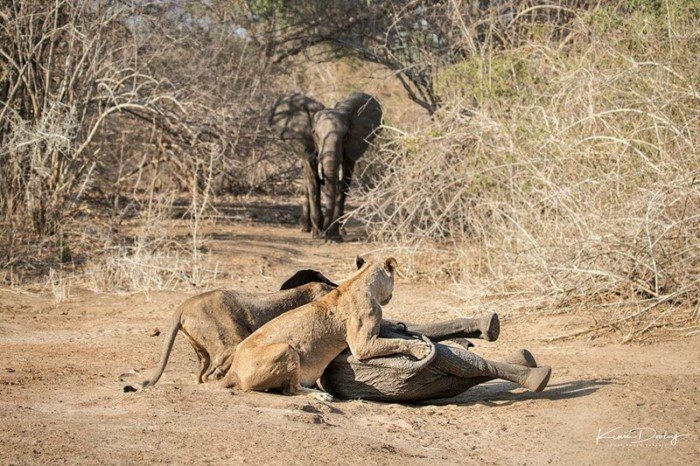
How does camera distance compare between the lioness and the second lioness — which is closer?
the second lioness

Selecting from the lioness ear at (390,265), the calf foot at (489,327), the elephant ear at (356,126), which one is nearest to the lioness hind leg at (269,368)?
the lioness ear at (390,265)

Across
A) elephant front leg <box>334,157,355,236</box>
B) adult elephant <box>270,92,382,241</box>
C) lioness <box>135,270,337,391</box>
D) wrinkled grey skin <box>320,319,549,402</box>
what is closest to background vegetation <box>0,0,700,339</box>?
adult elephant <box>270,92,382,241</box>

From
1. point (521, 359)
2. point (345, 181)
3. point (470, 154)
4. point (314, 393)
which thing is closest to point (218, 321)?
point (314, 393)

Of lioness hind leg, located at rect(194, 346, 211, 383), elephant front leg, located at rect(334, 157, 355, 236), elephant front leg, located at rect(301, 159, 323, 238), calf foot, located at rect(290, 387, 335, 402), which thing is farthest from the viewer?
elephant front leg, located at rect(334, 157, 355, 236)

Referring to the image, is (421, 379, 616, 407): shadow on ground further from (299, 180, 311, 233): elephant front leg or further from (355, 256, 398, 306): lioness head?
(299, 180, 311, 233): elephant front leg

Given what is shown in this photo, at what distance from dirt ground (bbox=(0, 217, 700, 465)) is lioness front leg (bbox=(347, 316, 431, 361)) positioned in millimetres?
354

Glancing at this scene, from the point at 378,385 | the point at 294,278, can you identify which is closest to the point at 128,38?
the point at 294,278

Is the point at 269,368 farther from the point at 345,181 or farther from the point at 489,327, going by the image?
the point at 345,181

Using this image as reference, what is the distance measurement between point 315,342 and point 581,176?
183 inches

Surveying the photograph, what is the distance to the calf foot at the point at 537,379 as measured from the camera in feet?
23.5

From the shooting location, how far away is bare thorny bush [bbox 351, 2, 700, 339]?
965 cm

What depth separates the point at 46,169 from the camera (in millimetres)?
14055

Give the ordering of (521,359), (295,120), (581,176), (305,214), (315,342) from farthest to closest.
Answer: (295,120) < (305,214) < (581,176) < (521,359) < (315,342)

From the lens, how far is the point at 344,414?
686 cm
